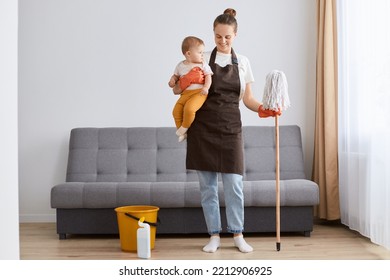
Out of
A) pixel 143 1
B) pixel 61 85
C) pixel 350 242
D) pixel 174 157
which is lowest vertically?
pixel 350 242

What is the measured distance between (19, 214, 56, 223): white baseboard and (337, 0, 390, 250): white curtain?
7.77 feet

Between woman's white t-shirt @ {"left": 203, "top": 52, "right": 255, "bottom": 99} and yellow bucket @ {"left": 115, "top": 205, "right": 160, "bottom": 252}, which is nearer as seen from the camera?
woman's white t-shirt @ {"left": 203, "top": 52, "right": 255, "bottom": 99}

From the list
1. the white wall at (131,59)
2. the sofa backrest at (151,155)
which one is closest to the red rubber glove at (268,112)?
the sofa backrest at (151,155)

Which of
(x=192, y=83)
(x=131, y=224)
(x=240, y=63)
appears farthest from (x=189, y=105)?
(x=131, y=224)

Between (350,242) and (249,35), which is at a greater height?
(249,35)

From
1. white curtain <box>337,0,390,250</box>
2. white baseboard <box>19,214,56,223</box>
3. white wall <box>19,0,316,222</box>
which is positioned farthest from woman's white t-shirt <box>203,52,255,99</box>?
white baseboard <box>19,214,56,223</box>

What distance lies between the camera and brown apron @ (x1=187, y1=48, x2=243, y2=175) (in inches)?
124

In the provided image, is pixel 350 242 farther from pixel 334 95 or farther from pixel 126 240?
pixel 126 240

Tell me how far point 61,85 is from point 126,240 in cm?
176

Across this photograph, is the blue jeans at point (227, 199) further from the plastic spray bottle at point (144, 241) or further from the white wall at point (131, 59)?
the white wall at point (131, 59)

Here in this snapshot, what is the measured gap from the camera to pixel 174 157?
4223 millimetres

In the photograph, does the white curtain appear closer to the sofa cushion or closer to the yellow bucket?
the sofa cushion

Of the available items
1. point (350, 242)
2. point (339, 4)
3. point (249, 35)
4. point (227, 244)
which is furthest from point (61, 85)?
point (350, 242)

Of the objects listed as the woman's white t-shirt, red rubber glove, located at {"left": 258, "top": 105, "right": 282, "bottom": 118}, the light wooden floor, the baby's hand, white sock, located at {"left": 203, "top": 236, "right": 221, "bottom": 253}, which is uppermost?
the woman's white t-shirt
